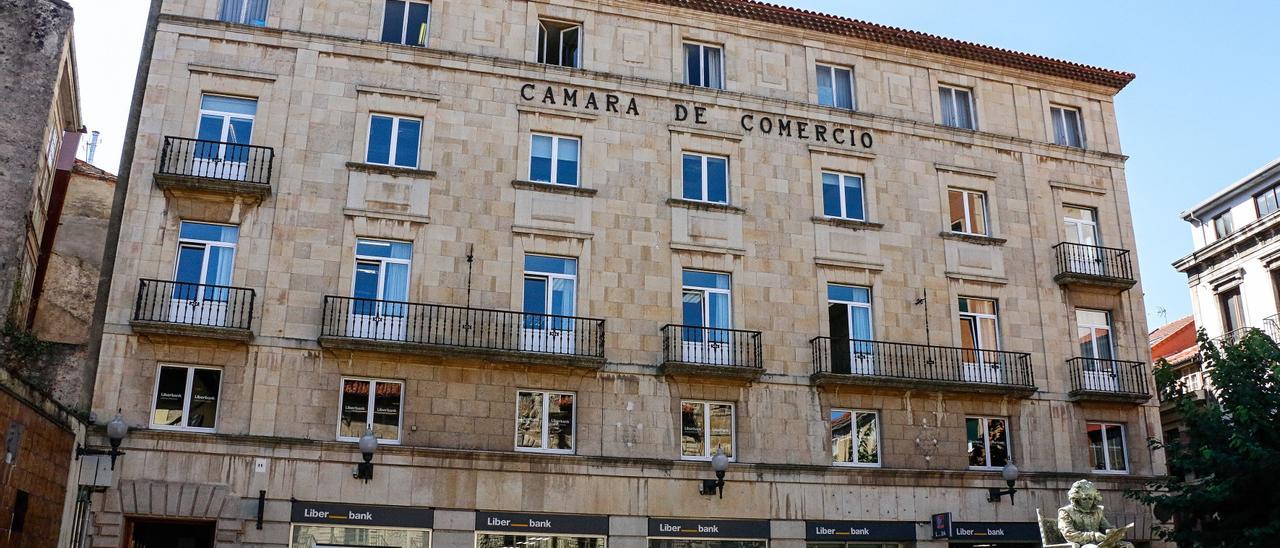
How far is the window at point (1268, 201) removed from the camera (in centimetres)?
3338

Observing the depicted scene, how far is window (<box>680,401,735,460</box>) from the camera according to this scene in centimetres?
2261

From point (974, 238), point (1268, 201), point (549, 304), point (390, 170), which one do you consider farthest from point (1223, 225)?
point (390, 170)

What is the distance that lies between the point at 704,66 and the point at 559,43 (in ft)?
11.7

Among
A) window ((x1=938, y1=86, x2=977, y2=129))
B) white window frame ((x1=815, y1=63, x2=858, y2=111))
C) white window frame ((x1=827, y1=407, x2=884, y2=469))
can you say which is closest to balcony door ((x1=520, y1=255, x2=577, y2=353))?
white window frame ((x1=827, y1=407, x2=884, y2=469))

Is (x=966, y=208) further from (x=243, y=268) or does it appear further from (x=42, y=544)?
(x=42, y=544)

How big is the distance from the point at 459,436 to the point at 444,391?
940mm

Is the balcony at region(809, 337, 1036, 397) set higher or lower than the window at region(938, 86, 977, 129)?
lower

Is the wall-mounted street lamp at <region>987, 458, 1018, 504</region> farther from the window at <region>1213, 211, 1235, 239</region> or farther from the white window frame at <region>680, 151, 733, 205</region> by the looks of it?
the window at <region>1213, 211, 1235, 239</region>

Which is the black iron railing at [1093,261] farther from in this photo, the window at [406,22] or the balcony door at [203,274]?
the balcony door at [203,274]

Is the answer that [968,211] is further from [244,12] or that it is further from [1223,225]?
[244,12]

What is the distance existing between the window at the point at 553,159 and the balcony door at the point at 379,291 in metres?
3.47

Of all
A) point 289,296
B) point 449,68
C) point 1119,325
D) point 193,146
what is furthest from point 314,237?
point 1119,325

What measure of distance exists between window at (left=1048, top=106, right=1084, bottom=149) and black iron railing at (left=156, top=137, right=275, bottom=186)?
1983 cm

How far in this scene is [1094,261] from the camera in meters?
26.8
